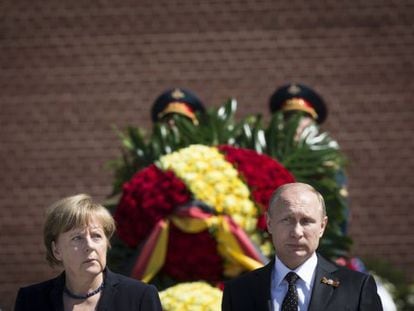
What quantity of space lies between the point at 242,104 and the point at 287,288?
5821 mm

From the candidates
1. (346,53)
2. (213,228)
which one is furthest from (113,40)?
(213,228)

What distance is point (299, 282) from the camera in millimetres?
3859

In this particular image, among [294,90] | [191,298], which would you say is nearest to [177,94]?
[294,90]

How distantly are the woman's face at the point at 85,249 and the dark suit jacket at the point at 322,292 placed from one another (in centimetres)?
47

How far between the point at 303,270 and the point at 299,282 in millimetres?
44

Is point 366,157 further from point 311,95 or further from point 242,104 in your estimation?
point 311,95

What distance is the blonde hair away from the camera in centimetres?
397

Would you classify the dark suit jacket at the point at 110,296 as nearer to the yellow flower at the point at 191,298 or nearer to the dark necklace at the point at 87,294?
the dark necklace at the point at 87,294

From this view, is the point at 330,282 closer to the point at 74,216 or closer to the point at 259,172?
the point at 74,216

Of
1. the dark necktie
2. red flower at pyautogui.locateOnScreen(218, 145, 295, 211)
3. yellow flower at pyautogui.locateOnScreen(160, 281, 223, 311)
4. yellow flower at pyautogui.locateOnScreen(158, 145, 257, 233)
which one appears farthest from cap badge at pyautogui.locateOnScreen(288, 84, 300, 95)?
the dark necktie

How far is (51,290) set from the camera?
4.05 meters

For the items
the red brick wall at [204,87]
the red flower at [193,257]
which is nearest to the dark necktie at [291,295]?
the red flower at [193,257]

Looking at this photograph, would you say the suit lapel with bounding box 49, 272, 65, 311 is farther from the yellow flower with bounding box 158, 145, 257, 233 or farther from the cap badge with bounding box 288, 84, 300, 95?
the cap badge with bounding box 288, 84, 300, 95

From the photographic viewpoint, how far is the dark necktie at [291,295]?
3775mm
